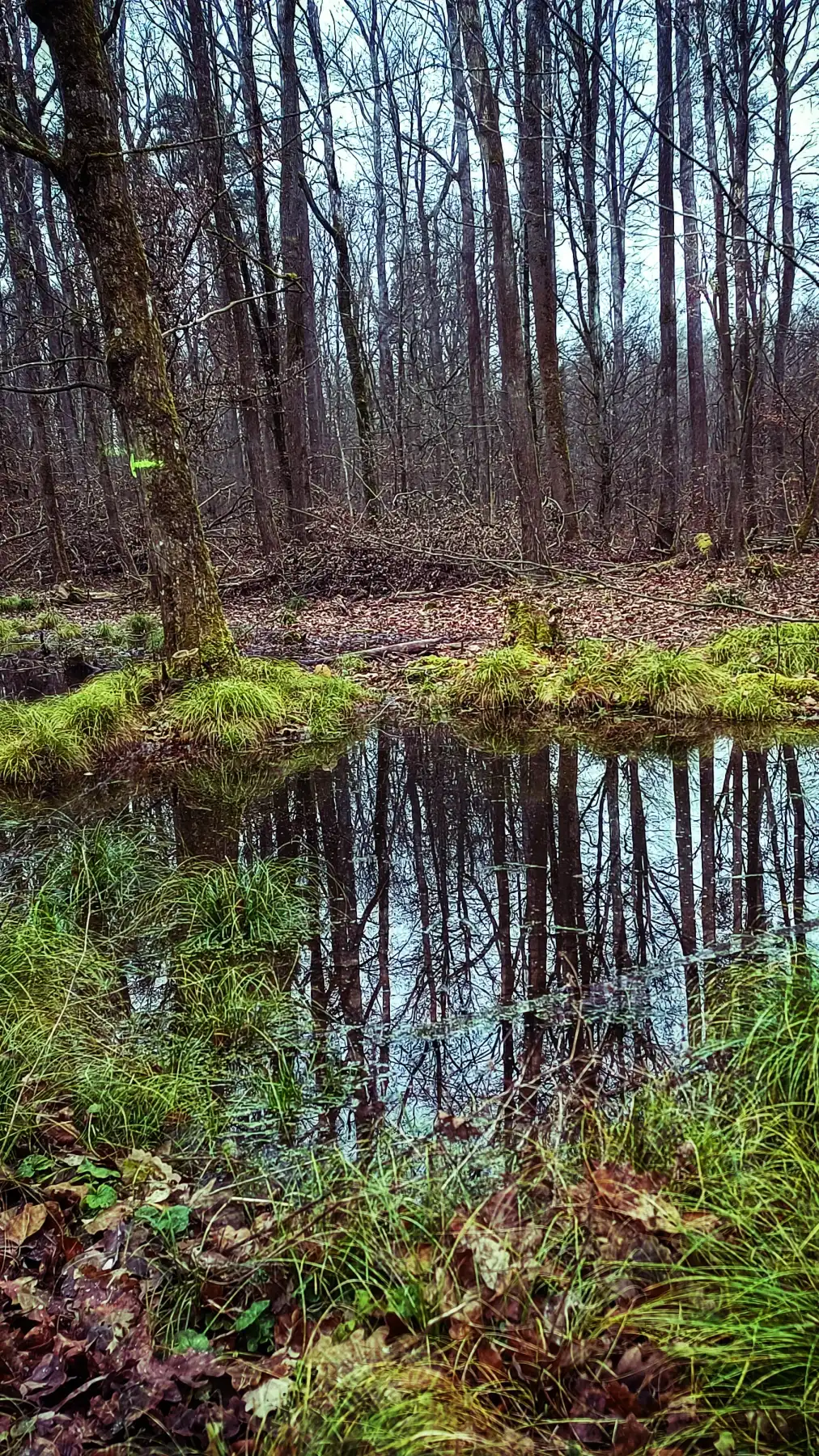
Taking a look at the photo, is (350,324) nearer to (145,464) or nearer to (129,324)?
(129,324)

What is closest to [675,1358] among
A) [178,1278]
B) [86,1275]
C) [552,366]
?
[178,1278]

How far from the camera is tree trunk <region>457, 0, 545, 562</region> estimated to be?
8.98 meters

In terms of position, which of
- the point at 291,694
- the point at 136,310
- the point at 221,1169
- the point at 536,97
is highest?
the point at 536,97

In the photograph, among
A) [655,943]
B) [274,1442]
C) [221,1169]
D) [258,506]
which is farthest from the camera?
[258,506]

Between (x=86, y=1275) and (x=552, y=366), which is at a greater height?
(x=552, y=366)

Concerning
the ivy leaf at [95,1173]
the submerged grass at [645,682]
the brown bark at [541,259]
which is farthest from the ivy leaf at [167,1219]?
the brown bark at [541,259]

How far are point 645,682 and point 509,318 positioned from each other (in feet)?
16.3

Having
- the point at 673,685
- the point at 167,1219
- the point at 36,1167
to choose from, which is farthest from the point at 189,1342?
the point at 673,685

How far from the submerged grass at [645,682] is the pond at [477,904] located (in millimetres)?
722

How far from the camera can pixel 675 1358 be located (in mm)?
1617

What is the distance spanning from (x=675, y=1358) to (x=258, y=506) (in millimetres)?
13554

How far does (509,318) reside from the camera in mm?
9445

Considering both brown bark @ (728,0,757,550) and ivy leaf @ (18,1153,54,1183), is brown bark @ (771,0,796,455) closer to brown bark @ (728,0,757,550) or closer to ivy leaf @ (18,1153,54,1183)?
brown bark @ (728,0,757,550)

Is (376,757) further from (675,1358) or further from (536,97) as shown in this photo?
(536,97)
